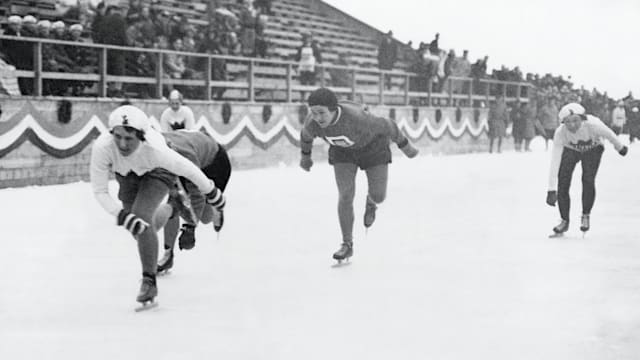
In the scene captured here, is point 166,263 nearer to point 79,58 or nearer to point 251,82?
point 79,58

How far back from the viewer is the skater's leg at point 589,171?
32.5ft

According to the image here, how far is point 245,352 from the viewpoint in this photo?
4910mm

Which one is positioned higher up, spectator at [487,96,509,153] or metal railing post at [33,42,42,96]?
metal railing post at [33,42,42,96]

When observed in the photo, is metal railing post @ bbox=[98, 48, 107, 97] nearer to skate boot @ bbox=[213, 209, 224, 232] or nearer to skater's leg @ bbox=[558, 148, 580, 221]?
skater's leg @ bbox=[558, 148, 580, 221]

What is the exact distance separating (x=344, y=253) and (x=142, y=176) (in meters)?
2.27

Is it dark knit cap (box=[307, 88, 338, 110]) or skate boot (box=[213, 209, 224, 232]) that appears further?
dark knit cap (box=[307, 88, 338, 110])

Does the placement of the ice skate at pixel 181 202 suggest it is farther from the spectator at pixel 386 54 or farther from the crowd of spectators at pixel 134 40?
the spectator at pixel 386 54

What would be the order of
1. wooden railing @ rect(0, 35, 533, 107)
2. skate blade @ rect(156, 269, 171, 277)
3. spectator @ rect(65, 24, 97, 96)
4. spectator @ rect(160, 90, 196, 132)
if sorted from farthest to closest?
wooden railing @ rect(0, 35, 533, 107) → spectator @ rect(65, 24, 97, 96) → spectator @ rect(160, 90, 196, 132) → skate blade @ rect(156, 269, 171, 277)

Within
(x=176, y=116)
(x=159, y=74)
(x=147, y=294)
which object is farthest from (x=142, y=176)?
(x=159, y=74)

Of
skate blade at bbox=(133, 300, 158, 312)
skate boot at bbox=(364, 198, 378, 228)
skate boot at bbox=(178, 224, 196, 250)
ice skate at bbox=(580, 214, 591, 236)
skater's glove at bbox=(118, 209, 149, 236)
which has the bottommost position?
skate blade at bbox=(133, 300, 158, 312)

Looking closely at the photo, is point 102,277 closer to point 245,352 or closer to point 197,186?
point 197,186

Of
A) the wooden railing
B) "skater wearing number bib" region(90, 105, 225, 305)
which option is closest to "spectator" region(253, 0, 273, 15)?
the wooden railing

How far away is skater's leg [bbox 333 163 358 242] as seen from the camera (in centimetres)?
810

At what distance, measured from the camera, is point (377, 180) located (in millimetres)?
8578
